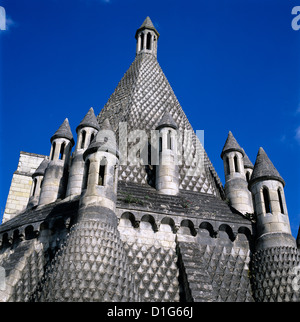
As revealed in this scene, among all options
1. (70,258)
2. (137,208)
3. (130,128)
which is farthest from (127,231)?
(130,128)

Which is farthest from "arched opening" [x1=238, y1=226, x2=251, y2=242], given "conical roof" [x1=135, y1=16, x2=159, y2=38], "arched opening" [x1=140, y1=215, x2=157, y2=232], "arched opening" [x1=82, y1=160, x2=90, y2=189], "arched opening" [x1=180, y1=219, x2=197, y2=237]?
"conical roof" [x1=135, y1=16, x2=159, y2=38]

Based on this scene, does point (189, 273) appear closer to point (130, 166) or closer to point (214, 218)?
point (214, 218)

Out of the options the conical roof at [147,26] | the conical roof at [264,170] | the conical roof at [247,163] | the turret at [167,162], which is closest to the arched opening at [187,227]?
the turret at [167,162]

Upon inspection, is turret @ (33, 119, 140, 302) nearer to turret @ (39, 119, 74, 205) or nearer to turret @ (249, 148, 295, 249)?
turret @ (39, 119, 74, 205)

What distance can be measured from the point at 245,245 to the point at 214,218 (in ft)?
4.30

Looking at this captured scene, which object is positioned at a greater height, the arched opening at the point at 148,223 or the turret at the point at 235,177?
the turret at the point at 235,177

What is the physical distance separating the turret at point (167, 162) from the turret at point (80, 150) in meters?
2.58

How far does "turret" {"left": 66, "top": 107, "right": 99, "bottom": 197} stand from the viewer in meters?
13.7

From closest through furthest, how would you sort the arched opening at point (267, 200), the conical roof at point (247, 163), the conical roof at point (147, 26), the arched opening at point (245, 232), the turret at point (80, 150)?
the arched opening at point (245, 232) < the arched opening at point (267, 200) < the turret at point (80, 150) < the conical roof at point (247, 163) < the conical roof at point (147, 26)

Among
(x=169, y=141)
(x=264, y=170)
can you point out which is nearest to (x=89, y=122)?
(x=169, y=141)

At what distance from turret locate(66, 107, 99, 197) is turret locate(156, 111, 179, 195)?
2.58 metres

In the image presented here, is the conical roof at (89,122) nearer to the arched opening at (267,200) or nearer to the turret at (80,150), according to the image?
the turret at (80,150)

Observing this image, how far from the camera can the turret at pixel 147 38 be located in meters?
24.3
